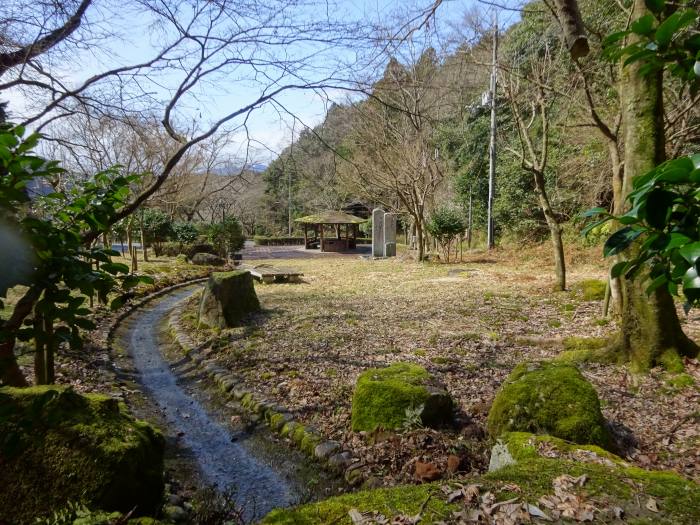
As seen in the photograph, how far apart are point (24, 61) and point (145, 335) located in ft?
16.7

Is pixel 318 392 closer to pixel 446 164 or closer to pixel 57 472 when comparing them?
pixel 57 472

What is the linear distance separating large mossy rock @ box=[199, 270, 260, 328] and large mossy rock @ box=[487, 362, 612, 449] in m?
5.50

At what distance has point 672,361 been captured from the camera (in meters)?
4.00

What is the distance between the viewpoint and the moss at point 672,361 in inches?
154

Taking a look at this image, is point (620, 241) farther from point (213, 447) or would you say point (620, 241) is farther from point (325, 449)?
point (213, 447)

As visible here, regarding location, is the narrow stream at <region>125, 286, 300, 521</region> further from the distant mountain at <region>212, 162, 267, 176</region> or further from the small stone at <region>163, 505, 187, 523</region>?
the distant mountain at <region>212, 162, 267, 176</region>

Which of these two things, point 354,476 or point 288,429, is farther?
point 288,429

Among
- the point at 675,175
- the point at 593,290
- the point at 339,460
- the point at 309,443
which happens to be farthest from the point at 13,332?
the point at 593,290

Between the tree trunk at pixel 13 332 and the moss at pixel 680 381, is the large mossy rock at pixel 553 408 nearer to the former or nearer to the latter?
the moss at pixel 680 381

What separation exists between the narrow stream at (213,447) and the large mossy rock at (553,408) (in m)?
1.73

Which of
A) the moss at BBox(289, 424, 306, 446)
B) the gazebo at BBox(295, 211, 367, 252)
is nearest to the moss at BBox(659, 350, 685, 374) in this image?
the moss at BBox(289, 424, 306, 446)

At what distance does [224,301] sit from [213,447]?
4.00 meters

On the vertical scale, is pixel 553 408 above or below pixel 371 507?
below

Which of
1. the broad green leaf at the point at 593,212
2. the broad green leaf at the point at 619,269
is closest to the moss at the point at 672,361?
the broad green leaf at the point at 619,269
